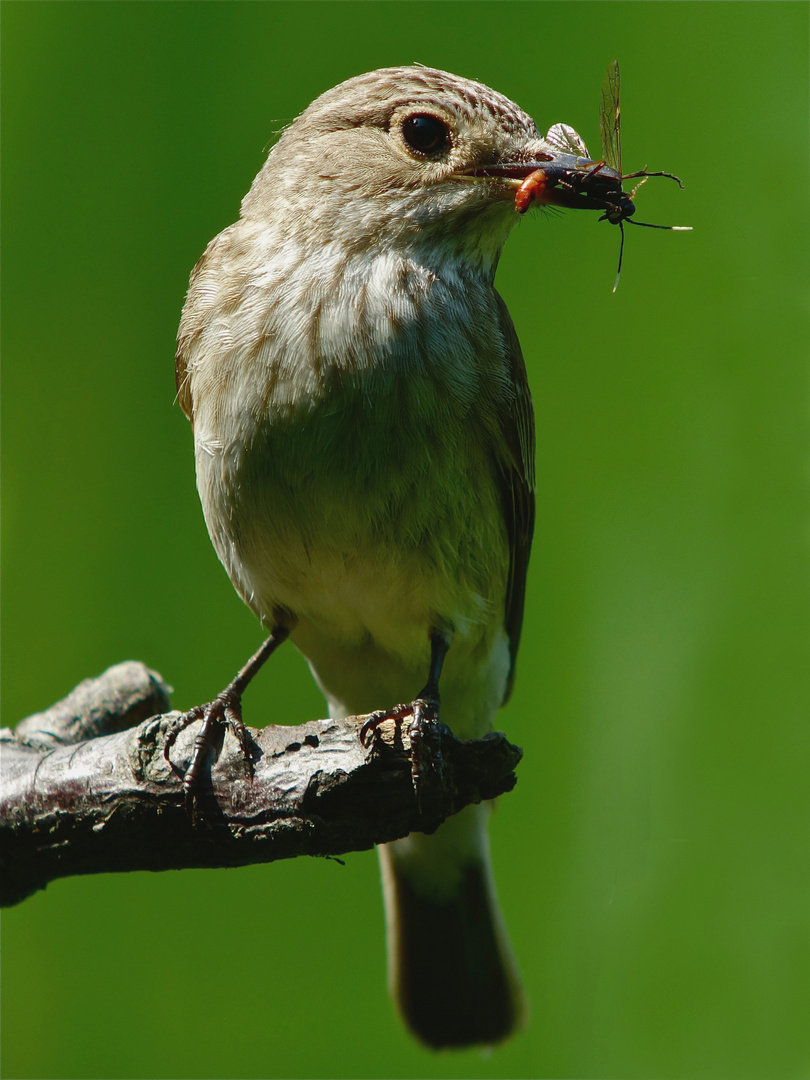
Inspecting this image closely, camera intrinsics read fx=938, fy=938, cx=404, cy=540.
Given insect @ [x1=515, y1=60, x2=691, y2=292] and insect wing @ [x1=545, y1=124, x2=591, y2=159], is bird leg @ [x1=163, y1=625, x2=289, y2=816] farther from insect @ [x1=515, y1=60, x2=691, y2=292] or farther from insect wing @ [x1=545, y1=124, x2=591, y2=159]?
insect wing @ [x1=545, y1=124, x2=591, y2=159]

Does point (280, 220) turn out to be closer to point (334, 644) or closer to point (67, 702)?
point (334, 644)

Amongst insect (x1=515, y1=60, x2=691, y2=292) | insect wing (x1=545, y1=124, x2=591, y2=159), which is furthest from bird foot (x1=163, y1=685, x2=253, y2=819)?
insect wing (x1=545, y1=124, x2=591, y2=159)

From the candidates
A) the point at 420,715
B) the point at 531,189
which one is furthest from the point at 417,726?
the point at 531,189

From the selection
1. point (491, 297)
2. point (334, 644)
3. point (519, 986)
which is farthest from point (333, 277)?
point (519, 986)

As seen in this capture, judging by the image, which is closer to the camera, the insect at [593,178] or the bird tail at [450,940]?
the insect at [593,178]

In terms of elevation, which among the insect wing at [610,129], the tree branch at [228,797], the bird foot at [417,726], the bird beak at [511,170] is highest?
the insect wing at [610,129]

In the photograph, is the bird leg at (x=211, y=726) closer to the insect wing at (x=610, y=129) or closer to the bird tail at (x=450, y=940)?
the bird tail at (x=450, y=940)

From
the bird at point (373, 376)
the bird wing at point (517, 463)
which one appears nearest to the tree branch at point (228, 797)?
the bird at point (373, 376)
